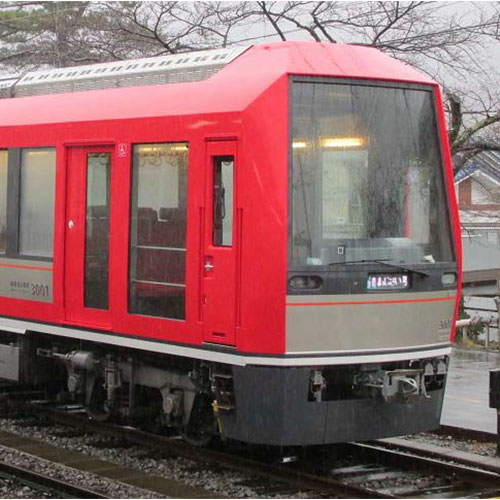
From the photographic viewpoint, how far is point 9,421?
428 inches

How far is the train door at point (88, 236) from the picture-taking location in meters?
9.12

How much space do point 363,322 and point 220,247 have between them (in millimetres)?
1247

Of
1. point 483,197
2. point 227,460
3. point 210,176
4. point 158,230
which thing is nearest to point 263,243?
point 210,176

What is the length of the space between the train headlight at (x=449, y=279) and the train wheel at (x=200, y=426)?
2.22 metres

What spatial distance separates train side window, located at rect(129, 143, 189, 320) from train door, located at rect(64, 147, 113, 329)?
376 millimetres

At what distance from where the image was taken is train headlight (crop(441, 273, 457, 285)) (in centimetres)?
851

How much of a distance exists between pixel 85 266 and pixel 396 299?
2.89 m

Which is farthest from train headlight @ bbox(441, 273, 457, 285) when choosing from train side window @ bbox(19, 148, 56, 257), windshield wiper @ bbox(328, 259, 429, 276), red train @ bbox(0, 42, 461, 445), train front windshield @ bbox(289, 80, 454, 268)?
train side window @ bbox(19, 148, 56, 257)

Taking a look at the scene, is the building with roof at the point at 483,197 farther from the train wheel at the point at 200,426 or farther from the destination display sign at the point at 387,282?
the destination display sign at the point at 387,282

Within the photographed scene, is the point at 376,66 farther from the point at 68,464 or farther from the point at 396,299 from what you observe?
the point at 68,464

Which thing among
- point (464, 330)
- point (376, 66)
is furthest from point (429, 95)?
point (464, 330)

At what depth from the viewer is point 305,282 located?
775 centimetres

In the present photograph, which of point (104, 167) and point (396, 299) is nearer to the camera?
point (396, 299)

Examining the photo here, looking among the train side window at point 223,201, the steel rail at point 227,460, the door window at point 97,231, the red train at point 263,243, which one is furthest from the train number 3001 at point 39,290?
the train side window at point 223,201
